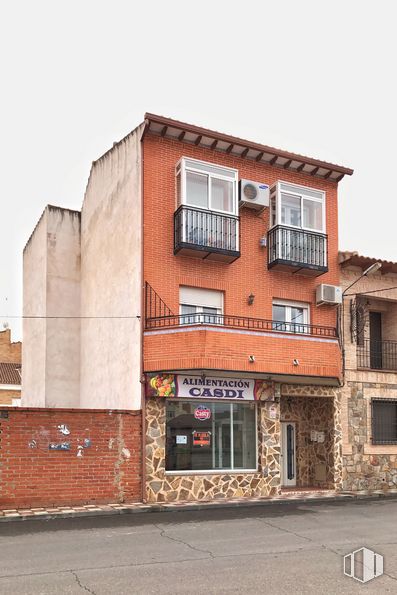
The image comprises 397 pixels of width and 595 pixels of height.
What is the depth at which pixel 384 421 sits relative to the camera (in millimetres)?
21344

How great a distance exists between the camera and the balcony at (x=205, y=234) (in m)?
18.1

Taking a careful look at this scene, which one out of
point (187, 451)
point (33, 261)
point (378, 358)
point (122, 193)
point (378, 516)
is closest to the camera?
point (378, 516)

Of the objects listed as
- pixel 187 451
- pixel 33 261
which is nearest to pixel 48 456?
pixel 187 451

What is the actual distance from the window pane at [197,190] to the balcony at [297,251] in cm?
235

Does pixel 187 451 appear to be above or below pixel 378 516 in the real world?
above

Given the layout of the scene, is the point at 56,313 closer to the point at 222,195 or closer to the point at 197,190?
the point at 197,190

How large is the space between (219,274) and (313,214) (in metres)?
4.02

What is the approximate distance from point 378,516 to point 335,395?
572cm

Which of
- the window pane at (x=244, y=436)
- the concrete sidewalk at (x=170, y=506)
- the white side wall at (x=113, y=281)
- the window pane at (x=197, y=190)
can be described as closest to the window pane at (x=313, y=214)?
the window pane at (x=197, y=190)

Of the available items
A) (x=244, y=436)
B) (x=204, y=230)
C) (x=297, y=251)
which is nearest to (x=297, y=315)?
(x=297, y=251)

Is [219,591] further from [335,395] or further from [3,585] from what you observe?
[335,395]

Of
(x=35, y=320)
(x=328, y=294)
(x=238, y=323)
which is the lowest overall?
(x=238, y=323)

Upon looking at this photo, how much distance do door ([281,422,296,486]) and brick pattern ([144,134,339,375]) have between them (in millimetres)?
3136

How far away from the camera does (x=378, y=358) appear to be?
22766mm
